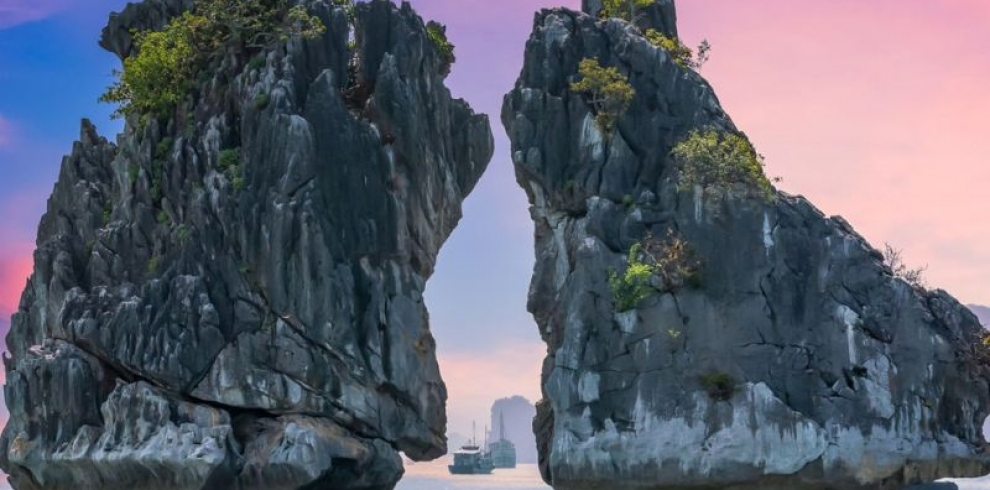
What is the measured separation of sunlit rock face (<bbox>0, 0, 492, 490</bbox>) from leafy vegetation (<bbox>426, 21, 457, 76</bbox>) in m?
2.76

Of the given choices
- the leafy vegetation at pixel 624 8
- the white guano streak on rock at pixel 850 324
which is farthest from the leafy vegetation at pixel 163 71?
the white guano streak on rock at pixel 850 324

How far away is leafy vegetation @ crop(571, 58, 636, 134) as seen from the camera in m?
52.8

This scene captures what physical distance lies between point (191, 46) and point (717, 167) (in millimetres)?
24732

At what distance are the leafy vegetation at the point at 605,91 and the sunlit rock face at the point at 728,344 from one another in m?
0.48

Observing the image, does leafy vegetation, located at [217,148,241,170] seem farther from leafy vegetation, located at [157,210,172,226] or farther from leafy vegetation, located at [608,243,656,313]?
leafy vegetation, located at [608,243,656,313]

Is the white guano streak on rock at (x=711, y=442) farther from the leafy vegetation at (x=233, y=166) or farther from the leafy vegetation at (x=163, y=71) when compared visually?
the leafy vegetation at (x=163, y=71)

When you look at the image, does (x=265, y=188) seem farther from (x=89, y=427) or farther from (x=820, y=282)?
(x=820, y=282)

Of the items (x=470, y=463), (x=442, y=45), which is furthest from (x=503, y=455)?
(x=442, y=45)

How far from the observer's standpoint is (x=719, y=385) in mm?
47969

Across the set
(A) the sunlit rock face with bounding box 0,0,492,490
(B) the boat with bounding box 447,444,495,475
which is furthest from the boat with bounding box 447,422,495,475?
(A) the sunlit rock face with bounding box 0,0,492,490

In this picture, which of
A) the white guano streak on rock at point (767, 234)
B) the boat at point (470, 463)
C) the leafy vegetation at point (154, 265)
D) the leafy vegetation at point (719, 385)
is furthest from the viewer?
the boat at point (470, 463)

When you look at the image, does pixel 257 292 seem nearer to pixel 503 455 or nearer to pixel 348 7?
pixel 348 7

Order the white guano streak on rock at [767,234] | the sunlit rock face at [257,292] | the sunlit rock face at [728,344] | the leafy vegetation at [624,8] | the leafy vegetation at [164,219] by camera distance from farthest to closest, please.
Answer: the leafy vegetation at [624,8] < the leafy vegetation at [164,219] < the sunlit rock face at [257,292] < the white guano streak on rock at [767,234] < the sunlit rock face at [728,344]

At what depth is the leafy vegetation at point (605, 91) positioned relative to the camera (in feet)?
173
